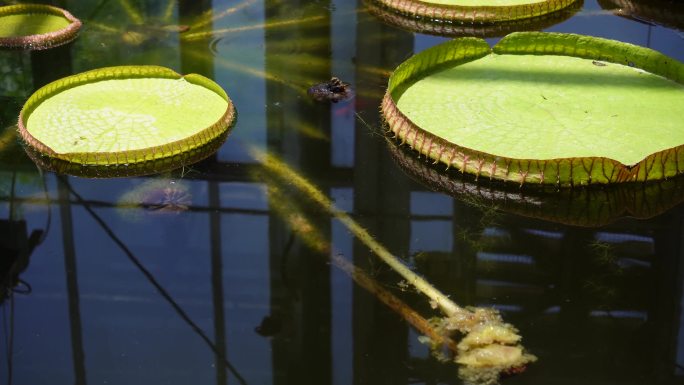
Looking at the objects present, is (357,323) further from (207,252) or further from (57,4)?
(57,4)

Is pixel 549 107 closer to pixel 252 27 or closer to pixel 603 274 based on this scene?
pixel 603 274

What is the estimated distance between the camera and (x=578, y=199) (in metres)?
2.86

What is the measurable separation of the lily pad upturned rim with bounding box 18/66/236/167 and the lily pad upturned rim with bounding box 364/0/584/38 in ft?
4.01

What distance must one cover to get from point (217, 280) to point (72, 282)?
400 mm

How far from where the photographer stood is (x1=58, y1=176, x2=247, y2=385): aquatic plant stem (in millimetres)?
2273

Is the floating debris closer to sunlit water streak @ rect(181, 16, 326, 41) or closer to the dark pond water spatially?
the dark pond water

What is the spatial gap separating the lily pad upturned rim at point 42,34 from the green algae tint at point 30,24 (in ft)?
0.09

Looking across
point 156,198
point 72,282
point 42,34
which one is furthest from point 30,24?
point 72,282

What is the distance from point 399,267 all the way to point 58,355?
93cm

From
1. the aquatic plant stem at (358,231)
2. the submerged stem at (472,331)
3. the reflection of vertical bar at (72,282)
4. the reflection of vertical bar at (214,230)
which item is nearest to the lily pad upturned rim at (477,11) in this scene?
the reflection of vertical bar at (214,230)

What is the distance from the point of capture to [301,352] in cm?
231

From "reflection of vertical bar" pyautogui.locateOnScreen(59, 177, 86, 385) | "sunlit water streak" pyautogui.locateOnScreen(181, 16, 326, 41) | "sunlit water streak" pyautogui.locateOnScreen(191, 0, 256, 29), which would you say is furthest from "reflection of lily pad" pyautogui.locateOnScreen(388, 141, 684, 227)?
"sunlit water streak" pyautogui.locateOnScreen(191, 0, 256, 29)

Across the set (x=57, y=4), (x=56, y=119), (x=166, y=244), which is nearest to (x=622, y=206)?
(x=166, y=244)

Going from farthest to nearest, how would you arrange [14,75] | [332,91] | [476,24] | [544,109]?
[476,24] → [14,75] → [332,91] → [544,109]
